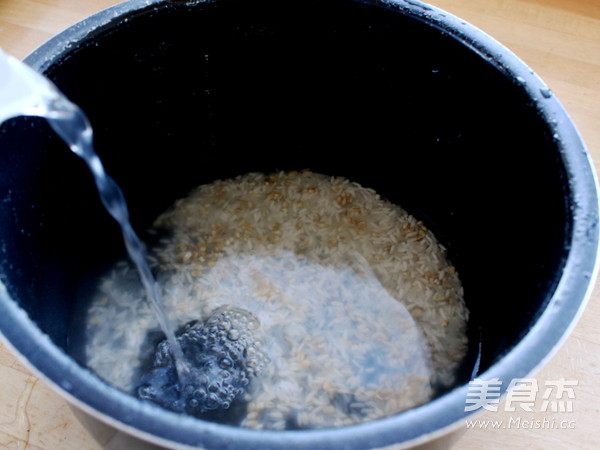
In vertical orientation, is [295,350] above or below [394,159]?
below

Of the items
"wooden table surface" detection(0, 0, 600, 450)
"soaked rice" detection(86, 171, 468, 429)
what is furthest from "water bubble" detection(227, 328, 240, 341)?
"wooden table surface" detection(0, 0, 600, 450)

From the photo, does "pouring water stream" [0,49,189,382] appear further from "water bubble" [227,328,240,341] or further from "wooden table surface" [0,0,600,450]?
"wooden table surface" [0,0,600,450]

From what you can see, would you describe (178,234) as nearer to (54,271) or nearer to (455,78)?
(54,271)

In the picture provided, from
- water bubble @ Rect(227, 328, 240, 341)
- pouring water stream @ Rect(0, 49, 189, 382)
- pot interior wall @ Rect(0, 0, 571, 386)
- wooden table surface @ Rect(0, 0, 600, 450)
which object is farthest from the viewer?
water bubble @ Rect(227, 328, 240, 341)

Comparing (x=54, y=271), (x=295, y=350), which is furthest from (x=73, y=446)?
(x=295, y=350)

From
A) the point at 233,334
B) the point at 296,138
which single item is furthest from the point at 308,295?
the point at 296,138

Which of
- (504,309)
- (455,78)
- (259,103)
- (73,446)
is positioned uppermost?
(455,78)

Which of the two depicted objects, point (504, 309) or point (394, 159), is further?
point (394, 159)

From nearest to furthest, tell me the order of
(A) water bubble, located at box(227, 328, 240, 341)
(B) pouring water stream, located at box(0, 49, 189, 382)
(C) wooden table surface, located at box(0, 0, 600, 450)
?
(B) pouring water stream, located at box(0, 49, 189, 382) → (C) wooden table surface, located at box(0, 0, 600, 450) → (A) water bubble, located at box(227, 328, 240, 341)
